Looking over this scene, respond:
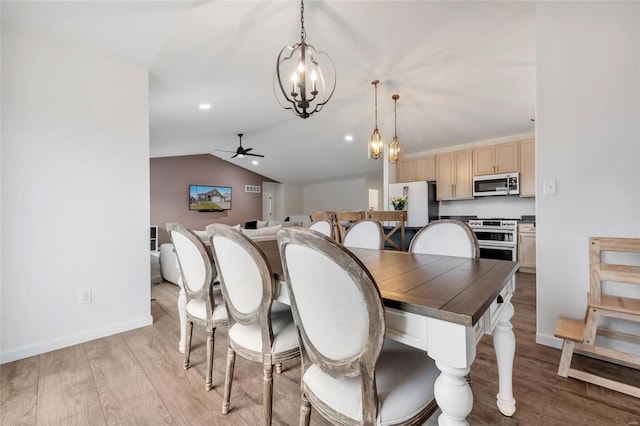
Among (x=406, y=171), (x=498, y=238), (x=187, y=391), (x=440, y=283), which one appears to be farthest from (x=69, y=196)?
(x=498, y=238)

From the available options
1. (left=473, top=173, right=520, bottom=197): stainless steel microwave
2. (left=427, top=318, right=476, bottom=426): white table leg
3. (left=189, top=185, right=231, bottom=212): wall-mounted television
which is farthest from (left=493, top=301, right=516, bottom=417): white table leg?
(left=189, top=185, right=231, bottom=212): wall-mounted television

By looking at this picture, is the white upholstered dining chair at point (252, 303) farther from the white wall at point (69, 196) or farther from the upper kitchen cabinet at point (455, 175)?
the upper kitchen cabinet at point (455, 175)

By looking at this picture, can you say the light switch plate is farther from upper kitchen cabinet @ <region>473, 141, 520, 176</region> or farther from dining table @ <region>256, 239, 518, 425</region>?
upper kitchen cabinet @ <region>473, 141, 520, 176</region>

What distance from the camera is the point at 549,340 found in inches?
80.7

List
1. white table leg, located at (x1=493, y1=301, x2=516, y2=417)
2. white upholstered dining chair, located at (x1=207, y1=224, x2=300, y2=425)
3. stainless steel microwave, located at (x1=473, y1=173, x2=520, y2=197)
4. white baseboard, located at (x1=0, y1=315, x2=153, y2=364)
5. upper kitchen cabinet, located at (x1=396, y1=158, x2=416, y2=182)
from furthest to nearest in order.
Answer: upper kitchen cabinet, located at (x1=396, y1=158, x2=416, y2=182)
stainless steel microwave, located at (x1=473, y1=173, x2=520, y2=197)
white baseboard, located at (x1=0, y1=315, x2=153, y2=364)
white table leg, located at (x1=493, y1=301, x2=516, y2=417)
white upholstered dining chair, located at (x1=207, y1=224, x2=300, y2=425)

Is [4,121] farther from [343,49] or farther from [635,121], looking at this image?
[635,121]

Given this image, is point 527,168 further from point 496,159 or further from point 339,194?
point 339,194

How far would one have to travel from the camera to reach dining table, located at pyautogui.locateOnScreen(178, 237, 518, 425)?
0.76 metres

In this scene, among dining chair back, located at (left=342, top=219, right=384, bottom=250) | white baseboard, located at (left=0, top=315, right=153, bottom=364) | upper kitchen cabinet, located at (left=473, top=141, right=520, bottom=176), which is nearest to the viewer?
white baseboard, located at (left=0, top=315, right=153, bottom=364)

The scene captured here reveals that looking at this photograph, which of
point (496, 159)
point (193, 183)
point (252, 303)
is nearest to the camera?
point (252, 303)

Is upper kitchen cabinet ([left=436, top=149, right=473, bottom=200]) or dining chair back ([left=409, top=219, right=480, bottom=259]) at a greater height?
upper kitchen cabinet ([left=436, top=149, right=473, bottom=200])

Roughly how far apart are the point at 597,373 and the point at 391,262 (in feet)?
4.90

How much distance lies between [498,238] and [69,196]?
5.44 meters

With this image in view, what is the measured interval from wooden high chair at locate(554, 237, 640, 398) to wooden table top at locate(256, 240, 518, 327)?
2.14 feet
